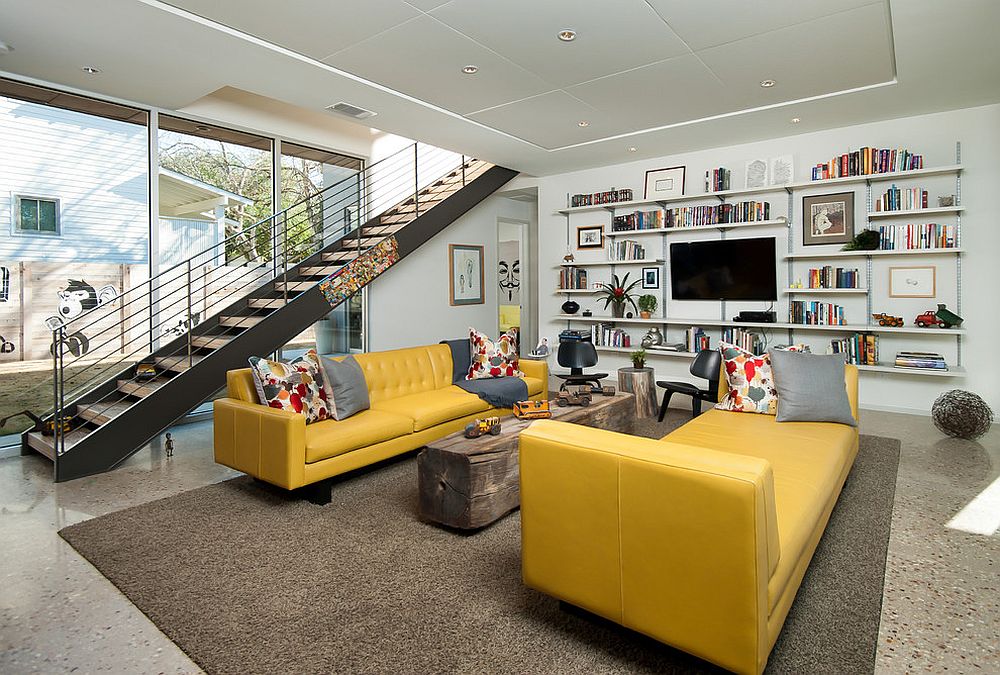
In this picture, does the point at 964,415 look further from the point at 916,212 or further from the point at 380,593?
the point at 380,593

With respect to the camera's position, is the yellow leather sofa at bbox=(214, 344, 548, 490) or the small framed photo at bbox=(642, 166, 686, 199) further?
the small framed photo at bbox=(642, 166, 686, 199)

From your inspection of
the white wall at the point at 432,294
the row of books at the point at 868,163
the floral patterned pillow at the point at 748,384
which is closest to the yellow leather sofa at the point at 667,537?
the floral patterned pillow at the point at 748,384

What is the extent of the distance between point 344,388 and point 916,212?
17.6ft

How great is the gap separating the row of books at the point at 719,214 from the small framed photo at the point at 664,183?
0.22 m

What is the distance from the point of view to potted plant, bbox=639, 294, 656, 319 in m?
7.09

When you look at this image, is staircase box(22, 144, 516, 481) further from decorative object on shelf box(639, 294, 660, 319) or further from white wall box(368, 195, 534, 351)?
decorative object on shelf box(639, 294, 660, 319)

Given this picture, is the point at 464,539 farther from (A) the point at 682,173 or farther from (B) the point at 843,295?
(A) the point at 682,173

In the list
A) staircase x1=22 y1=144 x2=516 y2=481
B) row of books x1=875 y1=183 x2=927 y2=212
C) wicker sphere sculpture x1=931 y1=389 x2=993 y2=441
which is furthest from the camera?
row of books x1=875 y1=183 x2=927 y2=212

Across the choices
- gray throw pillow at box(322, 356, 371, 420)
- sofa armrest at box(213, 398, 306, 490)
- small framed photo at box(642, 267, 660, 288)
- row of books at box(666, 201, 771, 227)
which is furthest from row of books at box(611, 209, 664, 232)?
sofa armrest at box(213, 398, 306, 490)

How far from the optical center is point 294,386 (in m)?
3.67

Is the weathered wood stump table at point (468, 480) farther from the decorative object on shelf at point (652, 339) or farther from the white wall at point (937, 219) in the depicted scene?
the white wall at point (937, 219)

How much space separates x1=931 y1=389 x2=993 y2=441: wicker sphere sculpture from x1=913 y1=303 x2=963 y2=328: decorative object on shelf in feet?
3.18

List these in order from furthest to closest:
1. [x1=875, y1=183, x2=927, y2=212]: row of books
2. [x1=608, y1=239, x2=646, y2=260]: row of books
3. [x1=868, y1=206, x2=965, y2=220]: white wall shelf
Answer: [x1=608, y1=239, x2=646, y2=260]: row of books
[x1=875, y1=183, x2=927, y2=212]: row of books
[x1=868, y1=206, x2=965, y2=220]: white wall shelf

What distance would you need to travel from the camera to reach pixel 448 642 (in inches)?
81.0
